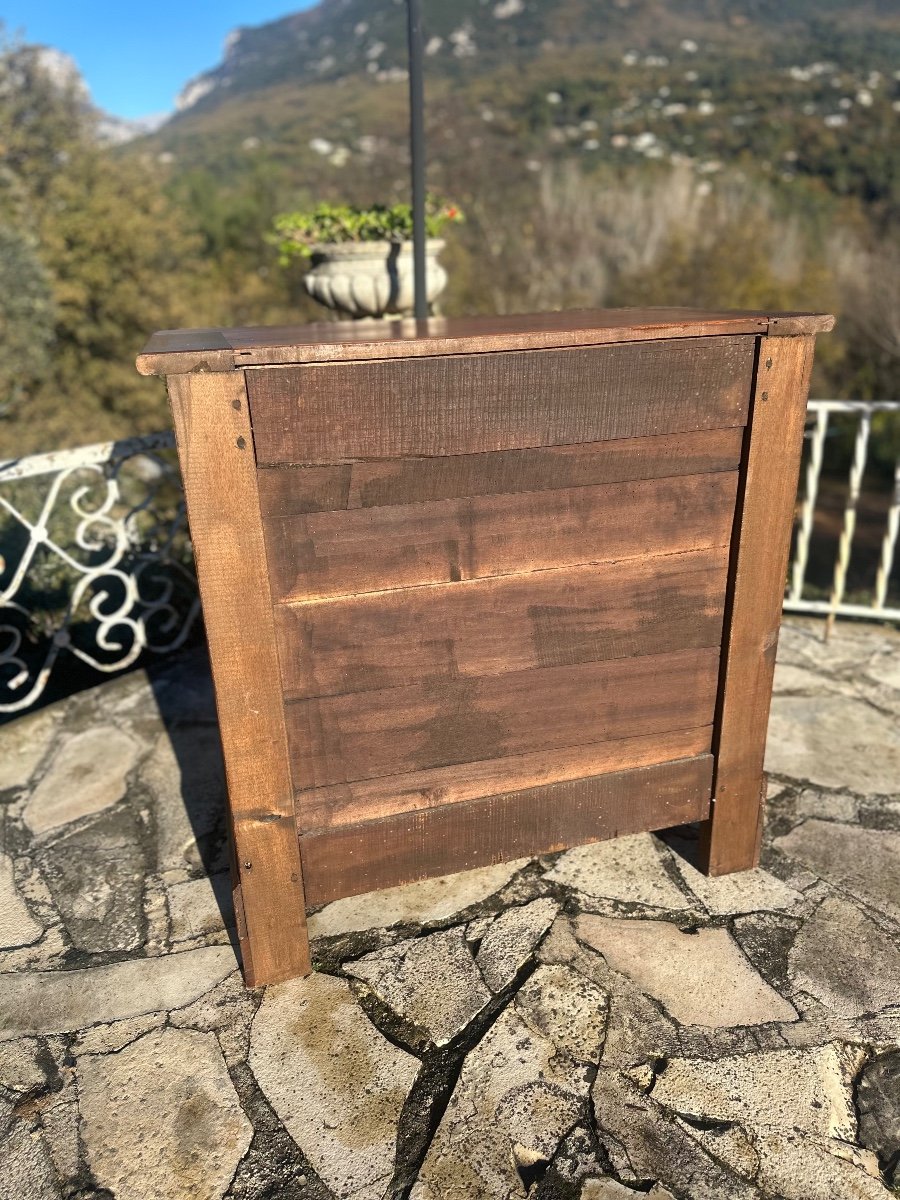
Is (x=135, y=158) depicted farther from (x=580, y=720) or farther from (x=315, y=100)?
(x=315, y=100)

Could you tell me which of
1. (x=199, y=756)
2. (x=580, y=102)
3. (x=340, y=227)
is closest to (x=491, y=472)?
(x=199, y=756)

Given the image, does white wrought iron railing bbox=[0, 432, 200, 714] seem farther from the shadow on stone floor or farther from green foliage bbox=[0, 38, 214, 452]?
green foliage bbox=[0, 38, 214, 452]

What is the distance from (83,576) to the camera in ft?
12.2

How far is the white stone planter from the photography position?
3676 millimetres

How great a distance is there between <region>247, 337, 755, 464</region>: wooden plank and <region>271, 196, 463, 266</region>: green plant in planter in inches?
98.2

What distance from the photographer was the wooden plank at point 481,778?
164cm

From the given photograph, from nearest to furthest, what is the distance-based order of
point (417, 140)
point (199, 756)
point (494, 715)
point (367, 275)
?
1. point (494, 715)
2. point (199, 756)
3. point (417, 140)
4. point (367, 275)

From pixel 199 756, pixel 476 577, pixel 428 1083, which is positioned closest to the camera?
pixel 428 1083

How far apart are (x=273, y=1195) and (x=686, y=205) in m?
19.5

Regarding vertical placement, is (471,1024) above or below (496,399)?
below

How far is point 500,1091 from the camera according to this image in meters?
1.43

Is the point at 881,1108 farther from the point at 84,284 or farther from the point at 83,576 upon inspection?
the point at 84,284

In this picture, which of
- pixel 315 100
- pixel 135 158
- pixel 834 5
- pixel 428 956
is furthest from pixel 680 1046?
pixel 834 5

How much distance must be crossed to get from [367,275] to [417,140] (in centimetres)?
76
